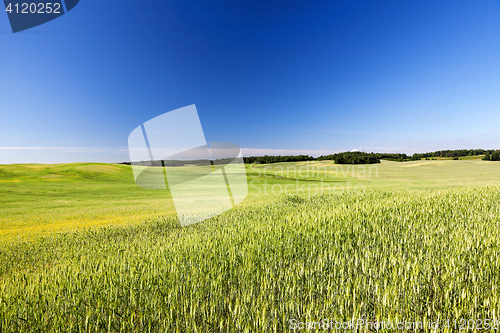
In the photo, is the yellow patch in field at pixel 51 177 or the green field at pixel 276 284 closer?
the green field at pixel 276 284

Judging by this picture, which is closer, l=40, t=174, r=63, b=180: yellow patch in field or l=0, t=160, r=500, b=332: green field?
l=0, t=160, r=500, b=332: green field

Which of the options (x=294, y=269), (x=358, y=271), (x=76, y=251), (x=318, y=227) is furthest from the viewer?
(x=76, y=251)

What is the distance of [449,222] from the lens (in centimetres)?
605

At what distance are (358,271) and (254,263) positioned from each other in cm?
177

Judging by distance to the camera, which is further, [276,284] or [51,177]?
[51,177]

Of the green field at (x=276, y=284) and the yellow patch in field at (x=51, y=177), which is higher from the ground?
the green field at (x=276, y=284)

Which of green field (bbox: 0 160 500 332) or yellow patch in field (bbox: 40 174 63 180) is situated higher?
green field (bbox: 0 160 500 332)

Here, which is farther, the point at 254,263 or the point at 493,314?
the point at 254,263

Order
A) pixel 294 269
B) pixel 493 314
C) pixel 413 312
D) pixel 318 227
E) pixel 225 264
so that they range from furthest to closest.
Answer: pixel 318 227 → pixel 225 264 → pixel 294 269 → pixel 413 312 → pixel 493 314

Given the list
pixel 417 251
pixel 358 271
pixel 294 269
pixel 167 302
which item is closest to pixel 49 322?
pixel 167 302

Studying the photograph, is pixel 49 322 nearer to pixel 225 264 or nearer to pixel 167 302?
pixel 167 302

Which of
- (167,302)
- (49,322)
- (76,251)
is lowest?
(76,251)

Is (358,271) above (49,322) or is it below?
above

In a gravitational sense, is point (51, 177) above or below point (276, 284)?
below
